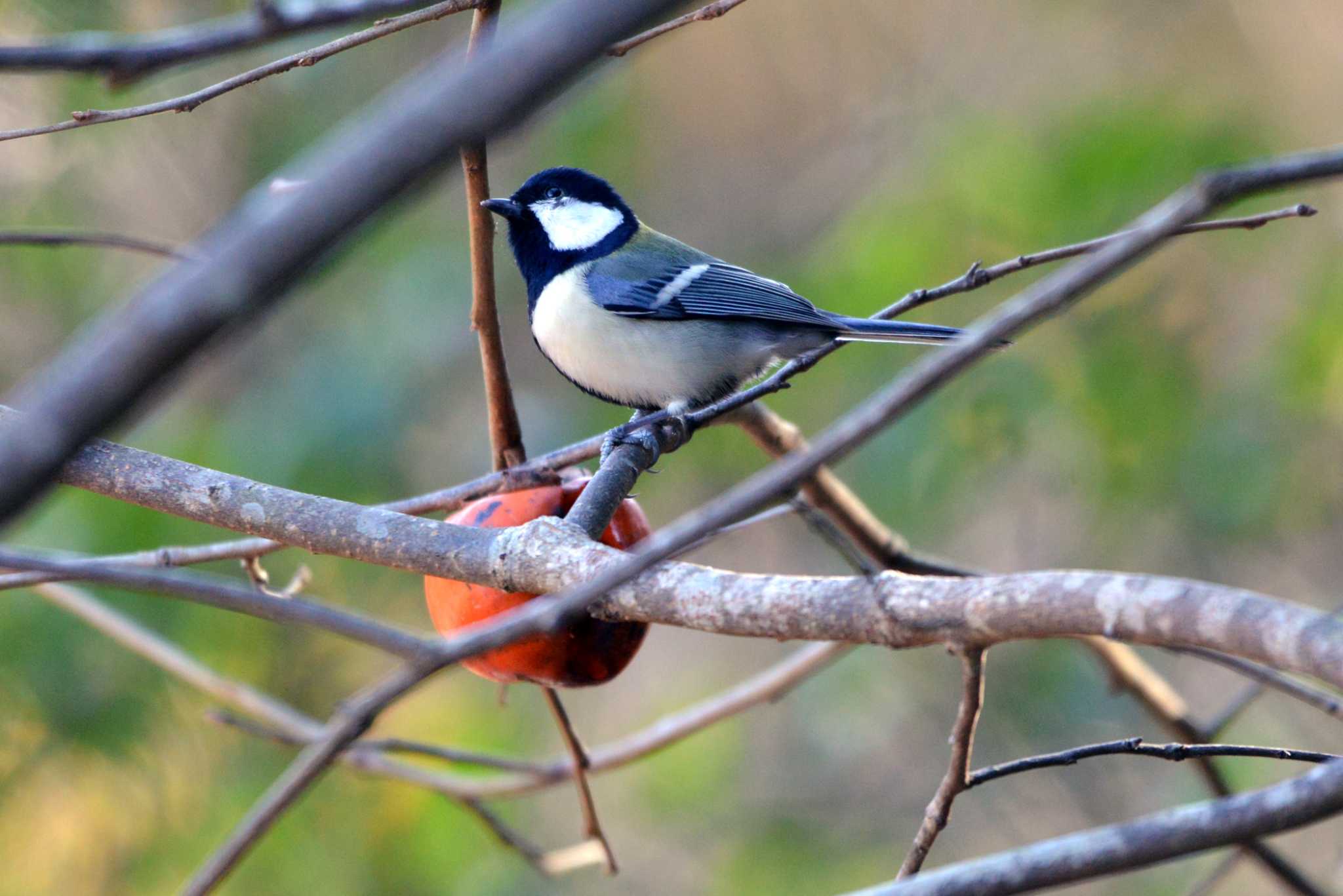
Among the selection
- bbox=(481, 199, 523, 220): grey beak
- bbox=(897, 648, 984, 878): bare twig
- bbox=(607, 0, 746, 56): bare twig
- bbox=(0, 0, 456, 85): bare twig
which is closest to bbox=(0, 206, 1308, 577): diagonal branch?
bbox=(607, 0, 746, 56): bare twig

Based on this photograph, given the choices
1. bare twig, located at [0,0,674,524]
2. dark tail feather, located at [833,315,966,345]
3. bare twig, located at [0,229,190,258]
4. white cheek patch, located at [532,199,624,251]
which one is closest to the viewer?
bare twig, located at [0,0,674,524]

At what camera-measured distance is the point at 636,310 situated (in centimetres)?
290

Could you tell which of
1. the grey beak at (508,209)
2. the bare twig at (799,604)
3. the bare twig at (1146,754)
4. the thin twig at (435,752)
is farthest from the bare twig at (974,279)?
the grey beak at (508,209)

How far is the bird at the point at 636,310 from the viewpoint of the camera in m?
2.80

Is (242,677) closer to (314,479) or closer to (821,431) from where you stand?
(314,479)

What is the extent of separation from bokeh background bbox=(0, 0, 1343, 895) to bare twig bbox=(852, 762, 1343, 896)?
6.43 ft

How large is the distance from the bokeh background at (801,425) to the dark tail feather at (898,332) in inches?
17.7

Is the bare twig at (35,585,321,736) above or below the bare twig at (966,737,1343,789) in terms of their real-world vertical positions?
above

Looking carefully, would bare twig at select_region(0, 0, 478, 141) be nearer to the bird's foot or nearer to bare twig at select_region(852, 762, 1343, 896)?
the bird's foot

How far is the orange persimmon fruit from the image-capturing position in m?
1.68

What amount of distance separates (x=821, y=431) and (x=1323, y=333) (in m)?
1.27

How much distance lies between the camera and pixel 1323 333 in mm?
2844

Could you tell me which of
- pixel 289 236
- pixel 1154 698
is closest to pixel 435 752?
pixel 1154 698

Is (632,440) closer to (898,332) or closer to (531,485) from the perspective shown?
(531,485)
